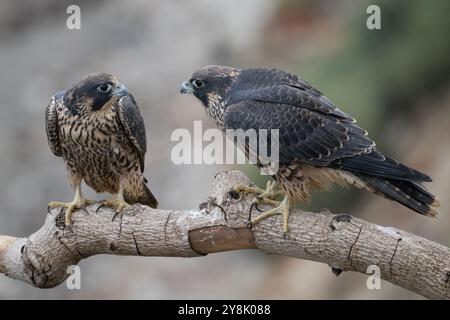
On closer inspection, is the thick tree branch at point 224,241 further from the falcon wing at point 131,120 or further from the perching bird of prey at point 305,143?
the falcon wing at point 131,120

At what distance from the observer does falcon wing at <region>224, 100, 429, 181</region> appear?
17.2 feet

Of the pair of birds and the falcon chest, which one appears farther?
the falcon chest

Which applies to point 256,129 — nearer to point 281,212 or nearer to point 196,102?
point 281,212

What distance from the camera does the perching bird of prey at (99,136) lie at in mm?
5492

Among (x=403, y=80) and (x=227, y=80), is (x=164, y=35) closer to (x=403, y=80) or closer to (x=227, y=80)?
(x=403, y=80)

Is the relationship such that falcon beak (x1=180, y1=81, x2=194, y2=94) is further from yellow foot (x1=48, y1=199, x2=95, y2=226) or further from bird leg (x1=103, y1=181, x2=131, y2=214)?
yellow foot (x1=48, y1=199, x2=95, y2=226)

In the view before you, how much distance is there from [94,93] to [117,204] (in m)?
0.75

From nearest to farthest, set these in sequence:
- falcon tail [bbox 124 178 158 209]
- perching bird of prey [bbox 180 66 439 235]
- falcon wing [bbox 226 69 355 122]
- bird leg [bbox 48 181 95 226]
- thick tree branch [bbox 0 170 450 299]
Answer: thick tree branch [bbox 0 170 450 299], perching bird of prey [bbox 180 66 439 235], falcon wing [bbox 226 69 355 122], bird leg [bbox 48 181 95 226], falcon tail [bbox 124 178 158 209]

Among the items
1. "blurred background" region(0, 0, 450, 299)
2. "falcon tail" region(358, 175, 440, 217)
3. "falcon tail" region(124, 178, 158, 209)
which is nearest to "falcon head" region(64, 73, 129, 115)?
"falcon tail" region(124, 178, 158, 209)

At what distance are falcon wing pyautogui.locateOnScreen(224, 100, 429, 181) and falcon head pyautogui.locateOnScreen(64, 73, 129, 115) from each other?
78cm

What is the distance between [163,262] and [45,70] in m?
6.87

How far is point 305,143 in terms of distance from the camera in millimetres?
5301

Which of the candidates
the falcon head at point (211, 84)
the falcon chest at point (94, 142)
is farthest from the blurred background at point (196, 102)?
the falcon chest at point (94, 142)

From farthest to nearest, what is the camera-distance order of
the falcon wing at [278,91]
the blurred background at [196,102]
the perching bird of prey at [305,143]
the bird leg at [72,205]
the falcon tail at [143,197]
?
the blurred background at [196,102], the falcon tail at [143,197], the bird leg at [72,205], the falcon wing at [278,91], the perching bird of prey at [305,143]
